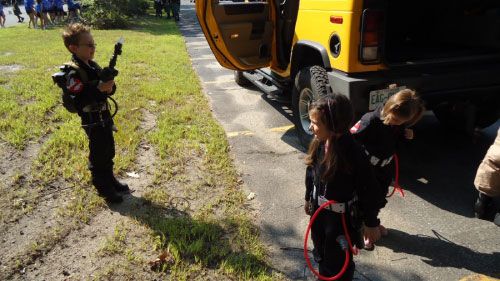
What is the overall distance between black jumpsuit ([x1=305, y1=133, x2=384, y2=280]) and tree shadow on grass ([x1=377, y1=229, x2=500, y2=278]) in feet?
2.83

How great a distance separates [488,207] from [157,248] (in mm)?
2700

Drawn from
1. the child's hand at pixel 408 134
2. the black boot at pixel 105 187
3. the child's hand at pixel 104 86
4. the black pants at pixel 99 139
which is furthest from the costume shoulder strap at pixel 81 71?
the child's hand at pixel 408 134

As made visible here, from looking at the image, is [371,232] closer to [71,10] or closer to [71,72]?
[71,72]

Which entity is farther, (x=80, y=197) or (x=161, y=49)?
(x=161, y=49)

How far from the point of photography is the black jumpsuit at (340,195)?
5.97ft

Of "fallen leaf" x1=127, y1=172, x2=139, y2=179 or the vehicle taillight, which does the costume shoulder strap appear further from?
the vehicle taillight

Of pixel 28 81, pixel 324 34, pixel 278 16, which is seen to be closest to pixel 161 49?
pixel 28 81

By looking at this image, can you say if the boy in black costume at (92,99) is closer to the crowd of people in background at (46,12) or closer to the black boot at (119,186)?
the black boot at (119,186)

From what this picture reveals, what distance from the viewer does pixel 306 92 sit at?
4.05 m

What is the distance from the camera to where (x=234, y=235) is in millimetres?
2842

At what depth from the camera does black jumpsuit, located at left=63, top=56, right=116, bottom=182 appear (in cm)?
280

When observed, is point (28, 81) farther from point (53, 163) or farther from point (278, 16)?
point (278, 16)

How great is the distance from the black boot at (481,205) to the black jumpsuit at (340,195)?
1.53 meters

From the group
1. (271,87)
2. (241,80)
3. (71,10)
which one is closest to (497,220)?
(271,87)
